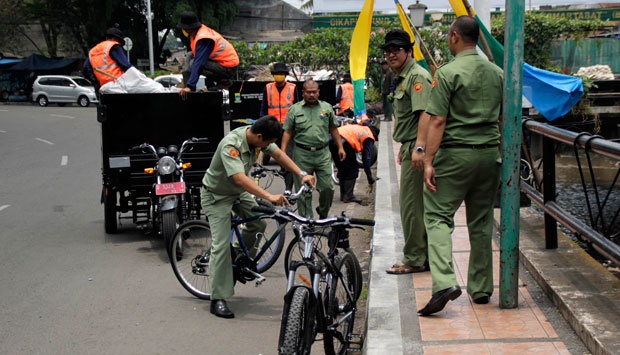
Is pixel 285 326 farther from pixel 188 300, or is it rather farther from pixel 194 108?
pixel 194 108

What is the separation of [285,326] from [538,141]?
39.5 ft

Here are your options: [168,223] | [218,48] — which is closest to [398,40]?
[168,223]

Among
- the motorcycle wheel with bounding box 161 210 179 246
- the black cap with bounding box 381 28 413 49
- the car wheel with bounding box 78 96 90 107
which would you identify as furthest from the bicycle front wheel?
the car wheel with bounding box 78 96 90 107

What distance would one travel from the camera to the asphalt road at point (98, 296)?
6180mm

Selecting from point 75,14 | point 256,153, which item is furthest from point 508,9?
point 75,14

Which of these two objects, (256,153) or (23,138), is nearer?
(256,153)

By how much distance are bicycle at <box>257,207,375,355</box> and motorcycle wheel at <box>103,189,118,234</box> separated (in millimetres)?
4950

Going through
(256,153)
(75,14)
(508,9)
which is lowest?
(256,153)

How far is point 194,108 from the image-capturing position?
10.2 metres

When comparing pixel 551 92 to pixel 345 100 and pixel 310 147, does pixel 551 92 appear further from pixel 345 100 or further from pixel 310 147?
pixel 345 100

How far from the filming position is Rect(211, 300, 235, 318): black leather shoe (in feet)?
22.2

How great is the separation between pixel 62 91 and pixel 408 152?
39.6 m

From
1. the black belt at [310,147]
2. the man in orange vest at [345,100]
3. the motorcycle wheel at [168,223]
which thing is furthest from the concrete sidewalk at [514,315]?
the man in orange vest at [345,100]

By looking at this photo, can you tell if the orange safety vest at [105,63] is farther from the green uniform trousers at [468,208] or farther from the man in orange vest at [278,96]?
the green uniform trousers at [468,208]
